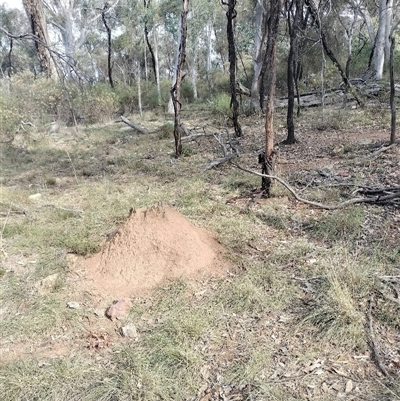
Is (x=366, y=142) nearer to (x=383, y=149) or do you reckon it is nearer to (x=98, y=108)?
(x=383, y=149)

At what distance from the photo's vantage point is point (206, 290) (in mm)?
2807

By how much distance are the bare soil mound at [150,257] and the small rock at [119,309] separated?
13cm

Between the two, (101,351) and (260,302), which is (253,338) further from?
(101,351)

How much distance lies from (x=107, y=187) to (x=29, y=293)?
2.63 metres

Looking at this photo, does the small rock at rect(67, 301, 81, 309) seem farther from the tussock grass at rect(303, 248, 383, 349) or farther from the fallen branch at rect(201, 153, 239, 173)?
the fallen branch at rect(201, 153, 239, 173)

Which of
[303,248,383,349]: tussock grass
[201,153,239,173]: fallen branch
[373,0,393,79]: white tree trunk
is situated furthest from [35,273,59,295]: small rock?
[373,0,393,79]: white tree trunk

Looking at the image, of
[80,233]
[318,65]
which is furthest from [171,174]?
[318,65]

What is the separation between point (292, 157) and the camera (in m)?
6.11

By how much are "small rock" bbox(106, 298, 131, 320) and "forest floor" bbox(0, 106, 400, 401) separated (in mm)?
29

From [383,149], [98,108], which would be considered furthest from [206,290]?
[98,108]

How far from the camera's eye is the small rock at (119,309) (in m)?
2.62

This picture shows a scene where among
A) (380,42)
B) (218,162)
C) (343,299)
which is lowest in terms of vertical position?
(343,299)

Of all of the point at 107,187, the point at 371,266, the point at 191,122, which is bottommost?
the point at 371,266

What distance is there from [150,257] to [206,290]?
59 centimetres
